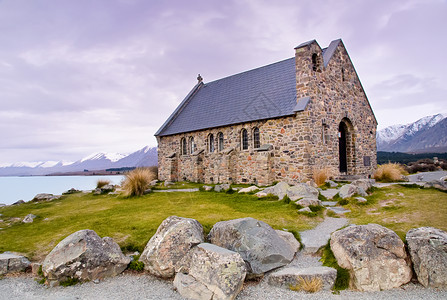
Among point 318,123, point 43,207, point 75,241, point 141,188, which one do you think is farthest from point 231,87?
point 75,241

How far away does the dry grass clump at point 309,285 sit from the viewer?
5211 mm

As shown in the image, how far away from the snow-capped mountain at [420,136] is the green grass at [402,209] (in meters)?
98.0

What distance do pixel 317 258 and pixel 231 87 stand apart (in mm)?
20436

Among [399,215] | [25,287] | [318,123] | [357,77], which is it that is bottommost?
[25,287]

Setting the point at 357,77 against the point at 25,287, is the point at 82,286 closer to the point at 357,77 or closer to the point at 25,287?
the point at 25,287

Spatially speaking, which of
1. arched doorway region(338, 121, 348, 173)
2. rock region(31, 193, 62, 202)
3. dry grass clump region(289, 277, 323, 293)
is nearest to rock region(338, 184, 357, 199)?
dry grass clump region(289, 277, 323, 293)

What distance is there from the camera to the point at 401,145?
454 ft

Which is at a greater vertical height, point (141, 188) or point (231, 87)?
point (231, 87)

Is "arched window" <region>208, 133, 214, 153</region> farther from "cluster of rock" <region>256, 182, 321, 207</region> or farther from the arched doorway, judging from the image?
"cluster of rock" <region>256, 182, 321, 207</region>

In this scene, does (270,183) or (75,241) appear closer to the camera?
(75,241)

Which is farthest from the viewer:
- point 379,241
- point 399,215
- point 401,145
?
point 401,145

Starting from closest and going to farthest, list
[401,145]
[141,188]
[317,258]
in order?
[317,258]
[141,188]
[401,145]

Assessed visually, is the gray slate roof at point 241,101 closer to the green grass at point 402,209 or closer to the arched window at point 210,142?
the arched window at point 210,142

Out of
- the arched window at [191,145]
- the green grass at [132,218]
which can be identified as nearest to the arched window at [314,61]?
the green grass at [132,218]
